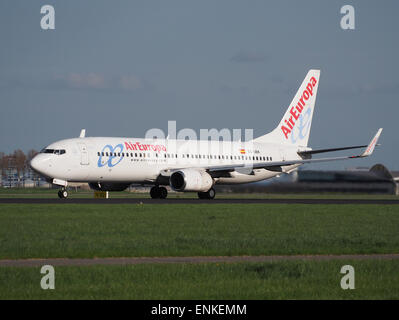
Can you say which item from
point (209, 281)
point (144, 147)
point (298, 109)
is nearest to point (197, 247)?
point (209, 281)

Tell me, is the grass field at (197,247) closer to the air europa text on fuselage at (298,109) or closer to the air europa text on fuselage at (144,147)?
the air europa text on fuselage at (144,147)

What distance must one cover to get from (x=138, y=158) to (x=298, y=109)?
61.5ft

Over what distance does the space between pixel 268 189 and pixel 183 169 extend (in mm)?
8469

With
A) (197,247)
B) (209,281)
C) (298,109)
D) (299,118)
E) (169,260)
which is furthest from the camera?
(298,109)

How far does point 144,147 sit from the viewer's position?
53750 mm

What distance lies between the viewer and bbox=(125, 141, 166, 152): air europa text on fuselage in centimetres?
5288

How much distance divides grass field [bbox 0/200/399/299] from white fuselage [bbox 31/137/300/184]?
10781 mm

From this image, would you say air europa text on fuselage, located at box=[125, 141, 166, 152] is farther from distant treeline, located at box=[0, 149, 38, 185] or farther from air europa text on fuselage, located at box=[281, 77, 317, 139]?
distant treeline, located at box=[0, 149, 38, 185]

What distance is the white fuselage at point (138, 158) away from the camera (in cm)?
4966

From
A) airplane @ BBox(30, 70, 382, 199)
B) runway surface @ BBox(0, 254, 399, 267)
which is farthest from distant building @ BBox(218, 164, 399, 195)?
runway surface @ BBox(0, 254, 399, 267)

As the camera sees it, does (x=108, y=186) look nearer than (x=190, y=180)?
No

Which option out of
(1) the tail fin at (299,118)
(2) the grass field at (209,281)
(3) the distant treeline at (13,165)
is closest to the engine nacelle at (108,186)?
(1) the tail fin at (299,118)

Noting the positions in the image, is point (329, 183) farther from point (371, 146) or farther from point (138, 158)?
point (138, 158)

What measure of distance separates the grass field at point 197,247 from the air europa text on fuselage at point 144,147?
14.2 meters
